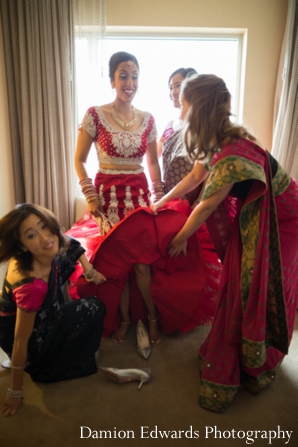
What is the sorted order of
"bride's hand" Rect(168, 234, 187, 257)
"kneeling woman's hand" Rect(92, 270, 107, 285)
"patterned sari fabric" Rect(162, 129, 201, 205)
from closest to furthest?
"bride's hand" Rect(168, 234, 187, 257) → "kneeling woman's hand" Rect(92, 270, 107, 285) → "patterned sari fabric" Rect(162, 129, 201, 205)

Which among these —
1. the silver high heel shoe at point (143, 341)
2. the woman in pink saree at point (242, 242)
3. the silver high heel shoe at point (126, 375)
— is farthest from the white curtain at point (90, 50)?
the silver high heel shoe at point (126, 375)

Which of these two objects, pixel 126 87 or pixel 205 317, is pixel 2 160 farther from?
pixel 205 317

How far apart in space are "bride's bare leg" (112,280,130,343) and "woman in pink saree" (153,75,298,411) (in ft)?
1.78

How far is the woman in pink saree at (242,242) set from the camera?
1.23m

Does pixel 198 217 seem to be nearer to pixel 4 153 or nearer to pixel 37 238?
pixel 37 238

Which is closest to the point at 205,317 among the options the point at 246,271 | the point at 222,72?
the point at 246,271

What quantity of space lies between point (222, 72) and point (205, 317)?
2.34m

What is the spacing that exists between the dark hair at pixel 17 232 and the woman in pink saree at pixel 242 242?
2.03ft

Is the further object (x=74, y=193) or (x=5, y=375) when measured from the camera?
(x=74, y=193)

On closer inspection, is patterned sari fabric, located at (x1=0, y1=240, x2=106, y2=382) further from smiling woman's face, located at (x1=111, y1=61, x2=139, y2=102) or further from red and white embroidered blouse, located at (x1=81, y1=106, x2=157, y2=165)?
smiling woman's face, located at (x1=111, y1=61, x2=139, y2=102)

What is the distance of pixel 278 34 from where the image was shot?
2.65 m

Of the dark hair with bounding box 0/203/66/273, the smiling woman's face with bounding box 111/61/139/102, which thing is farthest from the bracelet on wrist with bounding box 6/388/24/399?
the smiling woman's face with bounding box 111/61/139/102

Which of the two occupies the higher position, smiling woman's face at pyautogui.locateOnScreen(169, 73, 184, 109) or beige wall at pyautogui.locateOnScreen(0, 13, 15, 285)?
smiling woman's face at pyautogui.locateOnScreen(169, 73, 184, 109)

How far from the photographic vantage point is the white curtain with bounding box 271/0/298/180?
2518 mm
